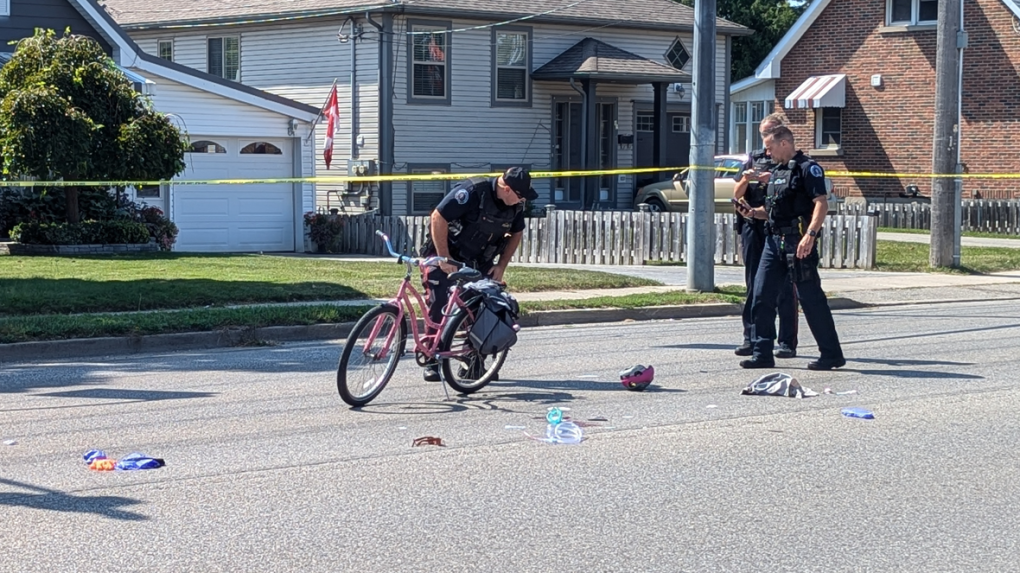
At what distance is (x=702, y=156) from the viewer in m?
16.2

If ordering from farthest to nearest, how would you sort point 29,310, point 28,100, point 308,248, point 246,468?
point 308,248 → point 28,100 → point 29,310 → point 246,468

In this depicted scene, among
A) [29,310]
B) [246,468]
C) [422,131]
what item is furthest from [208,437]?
[422,131]

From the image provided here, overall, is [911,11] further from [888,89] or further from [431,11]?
[431,11]

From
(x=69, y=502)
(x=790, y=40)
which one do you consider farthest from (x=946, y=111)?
(x=790, y=40)

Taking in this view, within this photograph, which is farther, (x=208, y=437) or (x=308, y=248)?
(x=308, y=248)

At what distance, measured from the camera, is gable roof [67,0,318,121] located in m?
23.7

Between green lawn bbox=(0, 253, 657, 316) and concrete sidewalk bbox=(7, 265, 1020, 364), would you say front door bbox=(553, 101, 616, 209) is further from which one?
green lawn bbox=(0, 253, 657, 316)

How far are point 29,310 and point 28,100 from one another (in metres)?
7.28

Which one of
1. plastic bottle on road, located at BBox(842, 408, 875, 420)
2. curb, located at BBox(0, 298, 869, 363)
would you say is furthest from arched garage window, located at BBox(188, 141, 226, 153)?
plastic bottle on road, located at BBox(842, 408, 875, 420)

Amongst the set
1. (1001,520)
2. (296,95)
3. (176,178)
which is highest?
(296,95)

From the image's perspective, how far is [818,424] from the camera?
8.58 metres

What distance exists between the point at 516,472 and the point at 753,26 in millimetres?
49019

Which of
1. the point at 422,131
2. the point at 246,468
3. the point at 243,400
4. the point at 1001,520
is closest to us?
the point at 1001,520

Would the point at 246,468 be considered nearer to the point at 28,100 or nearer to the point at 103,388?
the point at 103,388
